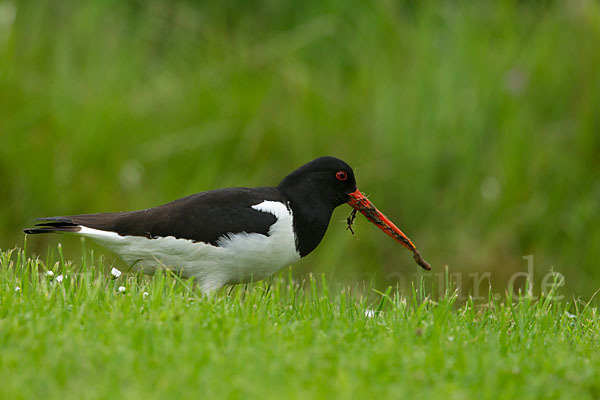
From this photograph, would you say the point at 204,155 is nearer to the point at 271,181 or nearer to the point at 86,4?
the point at 271,181

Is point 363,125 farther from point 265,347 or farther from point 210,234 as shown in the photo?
point 265,347

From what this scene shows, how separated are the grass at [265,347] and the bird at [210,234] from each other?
0.46 m

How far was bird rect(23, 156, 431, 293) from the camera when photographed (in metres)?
5.55

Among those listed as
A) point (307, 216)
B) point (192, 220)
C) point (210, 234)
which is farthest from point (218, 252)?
point (307, 216)

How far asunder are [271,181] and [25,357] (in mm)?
5837

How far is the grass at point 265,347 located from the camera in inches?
140

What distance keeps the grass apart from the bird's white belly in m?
0.44

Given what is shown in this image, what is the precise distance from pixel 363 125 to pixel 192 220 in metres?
4.39

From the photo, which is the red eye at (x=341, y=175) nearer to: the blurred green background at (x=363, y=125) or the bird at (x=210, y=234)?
the bird at (x=210, y=234)

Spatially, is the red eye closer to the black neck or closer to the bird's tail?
the black neck

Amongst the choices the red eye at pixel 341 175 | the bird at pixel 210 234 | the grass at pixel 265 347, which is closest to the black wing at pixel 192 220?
the bird at pixel 210 234

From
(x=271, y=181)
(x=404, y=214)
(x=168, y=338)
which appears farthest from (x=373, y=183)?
(x=168, y=338)

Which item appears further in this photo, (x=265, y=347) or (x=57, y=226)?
(x=57, y=226)

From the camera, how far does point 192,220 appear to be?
18.3ft
